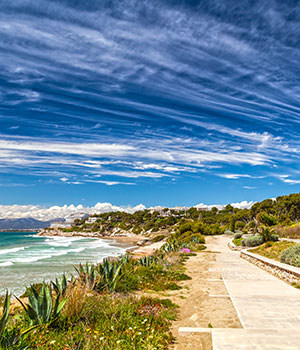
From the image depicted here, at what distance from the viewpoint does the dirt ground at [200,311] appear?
420cm

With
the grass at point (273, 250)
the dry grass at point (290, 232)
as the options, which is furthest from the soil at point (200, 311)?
the dry grass at point (290, 232)

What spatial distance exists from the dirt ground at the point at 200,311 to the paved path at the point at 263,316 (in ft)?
0.67

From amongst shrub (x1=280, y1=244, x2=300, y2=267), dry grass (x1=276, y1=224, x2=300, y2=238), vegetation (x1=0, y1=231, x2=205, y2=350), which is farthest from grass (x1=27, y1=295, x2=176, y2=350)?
Result: dry grass (x1=276, y1=224, x2=300, y2=238)

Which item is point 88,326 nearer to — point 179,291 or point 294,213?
point 179,291

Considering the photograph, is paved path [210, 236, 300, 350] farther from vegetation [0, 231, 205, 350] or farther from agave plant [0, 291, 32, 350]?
agave plant [0, 291, 32, 350]

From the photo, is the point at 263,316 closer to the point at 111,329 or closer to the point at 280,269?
the point at 111,329

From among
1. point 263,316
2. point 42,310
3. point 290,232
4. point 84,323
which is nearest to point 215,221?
point 290,232

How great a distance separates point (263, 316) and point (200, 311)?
131 cm

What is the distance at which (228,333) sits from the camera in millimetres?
4102

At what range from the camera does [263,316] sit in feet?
16.5

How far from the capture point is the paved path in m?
3.69

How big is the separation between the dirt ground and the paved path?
205 millimetres

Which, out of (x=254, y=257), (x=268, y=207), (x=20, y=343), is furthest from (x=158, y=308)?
(x=268, y=207)

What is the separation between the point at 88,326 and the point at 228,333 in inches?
88.1
